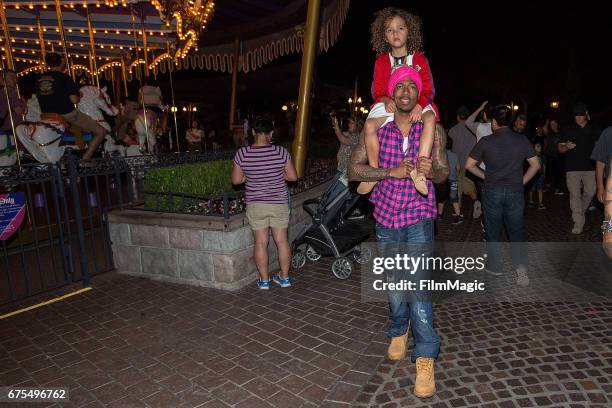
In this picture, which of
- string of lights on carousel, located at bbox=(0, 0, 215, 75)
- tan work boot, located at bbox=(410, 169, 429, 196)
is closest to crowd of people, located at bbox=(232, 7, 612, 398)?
tan work boot, located at bbox=(410, 169, 429, 196)

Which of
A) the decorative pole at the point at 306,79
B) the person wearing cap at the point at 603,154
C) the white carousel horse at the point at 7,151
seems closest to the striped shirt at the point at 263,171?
the decorative pole at the point at 306,79

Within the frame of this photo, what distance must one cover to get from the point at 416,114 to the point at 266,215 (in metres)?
2.63

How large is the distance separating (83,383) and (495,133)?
515 cm

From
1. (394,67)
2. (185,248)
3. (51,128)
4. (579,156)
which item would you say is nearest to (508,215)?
(394,67)

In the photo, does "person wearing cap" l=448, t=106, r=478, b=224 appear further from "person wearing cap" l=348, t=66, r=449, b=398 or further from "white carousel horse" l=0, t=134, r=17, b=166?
"white carousel horse" l=0, t=134, r=17, b=166

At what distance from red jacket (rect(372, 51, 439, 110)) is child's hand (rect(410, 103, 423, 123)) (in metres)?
0.13

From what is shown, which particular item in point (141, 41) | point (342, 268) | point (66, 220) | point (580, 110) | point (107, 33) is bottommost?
point (342, 268)

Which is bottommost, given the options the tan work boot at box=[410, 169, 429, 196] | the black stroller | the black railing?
the black stroller

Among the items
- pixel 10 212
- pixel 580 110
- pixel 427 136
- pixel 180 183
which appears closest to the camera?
pixel 427 136

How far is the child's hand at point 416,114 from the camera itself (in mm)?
3256

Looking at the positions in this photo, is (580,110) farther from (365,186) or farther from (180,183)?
(180,183)

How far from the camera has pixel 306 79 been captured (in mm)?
8164

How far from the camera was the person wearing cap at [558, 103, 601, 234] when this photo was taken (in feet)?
25.2

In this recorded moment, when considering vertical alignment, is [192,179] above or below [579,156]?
above
